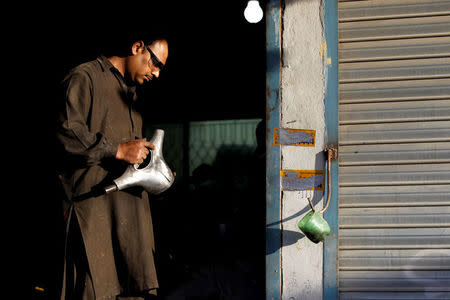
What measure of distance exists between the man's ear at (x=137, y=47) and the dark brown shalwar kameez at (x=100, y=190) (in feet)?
0.55

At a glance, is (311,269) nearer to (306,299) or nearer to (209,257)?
(306,299)

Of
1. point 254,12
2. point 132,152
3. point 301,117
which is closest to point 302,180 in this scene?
point 301,117

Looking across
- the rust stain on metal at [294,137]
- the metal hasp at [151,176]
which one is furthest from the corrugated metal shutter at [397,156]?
the metal hasp at [151,176]

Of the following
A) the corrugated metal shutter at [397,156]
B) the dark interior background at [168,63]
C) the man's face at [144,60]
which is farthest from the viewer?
the dark interior background at [168,63]

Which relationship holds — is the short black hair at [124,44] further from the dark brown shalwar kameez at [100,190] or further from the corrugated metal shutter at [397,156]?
the corrugated metal shutter at [397,156]

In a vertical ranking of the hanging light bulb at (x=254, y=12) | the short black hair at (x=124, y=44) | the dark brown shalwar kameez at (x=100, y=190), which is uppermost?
the hanging light bulb at (x=254, y=12)

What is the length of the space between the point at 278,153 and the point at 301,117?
0.29 meters

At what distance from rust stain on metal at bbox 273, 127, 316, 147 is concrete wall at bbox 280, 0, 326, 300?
27 millimetres

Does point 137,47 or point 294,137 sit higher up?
point 137,47

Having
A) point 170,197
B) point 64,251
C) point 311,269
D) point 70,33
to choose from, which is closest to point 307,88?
point 311,269

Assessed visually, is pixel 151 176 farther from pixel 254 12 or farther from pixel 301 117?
pixel 254 12

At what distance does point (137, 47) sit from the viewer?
259 centimetres

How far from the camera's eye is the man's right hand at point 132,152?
7.58ft

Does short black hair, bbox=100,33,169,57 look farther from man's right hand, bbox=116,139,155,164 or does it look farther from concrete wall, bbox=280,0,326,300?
concrete wall, bbox=280,0,326,300
